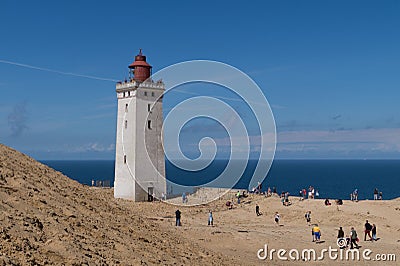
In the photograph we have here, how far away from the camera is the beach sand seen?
475 inches

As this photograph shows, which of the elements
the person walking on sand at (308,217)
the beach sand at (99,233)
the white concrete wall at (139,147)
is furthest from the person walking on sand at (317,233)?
the white concrete wall at (139,147)

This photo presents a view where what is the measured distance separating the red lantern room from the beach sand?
59.6 ft

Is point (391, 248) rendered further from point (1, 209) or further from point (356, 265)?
point (1, 209)

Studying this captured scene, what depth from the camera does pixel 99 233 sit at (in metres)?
15.1

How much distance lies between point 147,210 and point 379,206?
20.4m

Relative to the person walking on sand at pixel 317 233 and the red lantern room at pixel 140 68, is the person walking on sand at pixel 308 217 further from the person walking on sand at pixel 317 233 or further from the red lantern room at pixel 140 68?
the red lantern room at pixel 140 68

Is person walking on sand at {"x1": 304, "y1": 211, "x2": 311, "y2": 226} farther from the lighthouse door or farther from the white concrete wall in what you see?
the lighthouse door

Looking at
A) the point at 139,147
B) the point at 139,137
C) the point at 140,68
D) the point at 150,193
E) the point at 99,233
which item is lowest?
the point at 99,233

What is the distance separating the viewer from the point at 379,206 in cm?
4109

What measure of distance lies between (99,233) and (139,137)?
32.7 metres

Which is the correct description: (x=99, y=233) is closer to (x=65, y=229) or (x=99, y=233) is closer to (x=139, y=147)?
(x=65, y=229)

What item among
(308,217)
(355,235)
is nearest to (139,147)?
(308,217)

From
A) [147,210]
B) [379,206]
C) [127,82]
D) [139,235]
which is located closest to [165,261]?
[139,235]

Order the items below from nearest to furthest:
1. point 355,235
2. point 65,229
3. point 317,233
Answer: point 65,229, point 355,235, point 317,233
